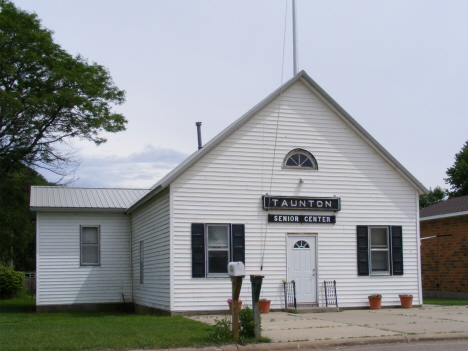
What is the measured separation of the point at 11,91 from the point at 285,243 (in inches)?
Answer: 651

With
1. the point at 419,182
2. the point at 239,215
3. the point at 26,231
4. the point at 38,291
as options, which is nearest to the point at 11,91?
the point at 26,231

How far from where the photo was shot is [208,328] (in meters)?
11.9

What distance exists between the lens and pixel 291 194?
683 inches

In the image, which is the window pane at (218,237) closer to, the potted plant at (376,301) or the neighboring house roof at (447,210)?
the potted plant at (376,301)

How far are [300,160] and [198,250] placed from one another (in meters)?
4.19

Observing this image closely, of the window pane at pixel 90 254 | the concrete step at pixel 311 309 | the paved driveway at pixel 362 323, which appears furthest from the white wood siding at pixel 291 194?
the window pane at pixel 90 254

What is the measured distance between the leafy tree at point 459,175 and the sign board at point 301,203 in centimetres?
3496

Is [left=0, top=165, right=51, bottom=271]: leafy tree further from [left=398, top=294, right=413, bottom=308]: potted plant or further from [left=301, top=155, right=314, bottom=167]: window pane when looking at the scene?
[left=398, top=294, right=413, bottom=308]: potted plant

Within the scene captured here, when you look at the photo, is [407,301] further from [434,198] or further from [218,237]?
[434,198]

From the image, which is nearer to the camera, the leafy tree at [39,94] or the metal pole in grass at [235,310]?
the metal pole in grass at [235,310]

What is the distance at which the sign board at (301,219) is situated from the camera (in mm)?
17062

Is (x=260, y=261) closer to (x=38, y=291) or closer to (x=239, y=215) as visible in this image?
(x=239, y=215)

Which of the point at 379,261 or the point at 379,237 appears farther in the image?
the point at 379,237

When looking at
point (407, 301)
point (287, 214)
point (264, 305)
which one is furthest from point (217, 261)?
point (407, 301)
